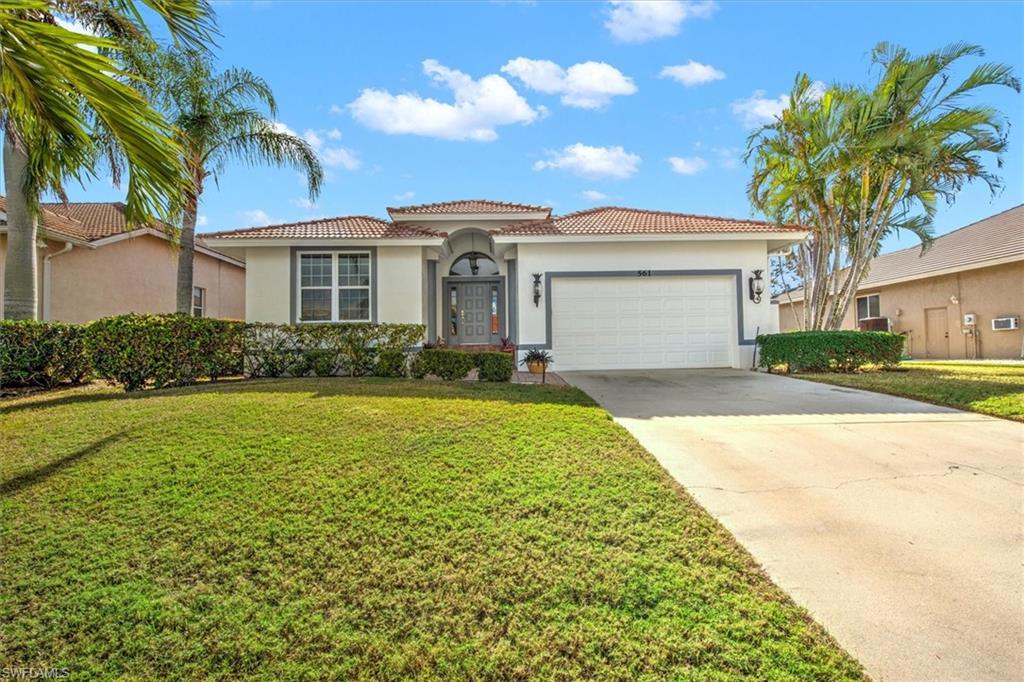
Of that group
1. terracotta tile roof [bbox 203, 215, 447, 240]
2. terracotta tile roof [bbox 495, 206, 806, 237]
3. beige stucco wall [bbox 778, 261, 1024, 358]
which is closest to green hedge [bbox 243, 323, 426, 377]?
terracotta tile roof [bbox 203, 215, 447, 240]

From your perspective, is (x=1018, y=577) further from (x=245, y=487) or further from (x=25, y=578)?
(x=25, y=578)

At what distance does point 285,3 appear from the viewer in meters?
7.25

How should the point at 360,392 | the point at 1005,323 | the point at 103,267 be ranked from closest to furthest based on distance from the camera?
the point at 360,392 → the point at 103,267 → the point at 1005,323

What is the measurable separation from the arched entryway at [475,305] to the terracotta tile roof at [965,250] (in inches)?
574

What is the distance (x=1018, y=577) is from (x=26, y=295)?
13.2 metres

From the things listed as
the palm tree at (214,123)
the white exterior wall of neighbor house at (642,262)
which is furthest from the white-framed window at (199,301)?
the white exterior wall of neighbor house at (642,262)

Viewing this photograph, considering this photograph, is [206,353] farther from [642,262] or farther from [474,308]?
[642,262]

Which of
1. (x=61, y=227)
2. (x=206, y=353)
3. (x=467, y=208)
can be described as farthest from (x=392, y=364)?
(x=61, y=227)

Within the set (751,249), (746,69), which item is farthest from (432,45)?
(751,249)

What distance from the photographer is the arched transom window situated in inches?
563

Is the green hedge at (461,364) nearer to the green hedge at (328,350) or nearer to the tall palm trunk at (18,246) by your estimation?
the green hedge at (328,350)

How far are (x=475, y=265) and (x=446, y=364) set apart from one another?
18.8 ft

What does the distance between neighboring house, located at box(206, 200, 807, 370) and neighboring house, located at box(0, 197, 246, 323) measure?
2570mm

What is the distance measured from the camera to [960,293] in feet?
62.0
